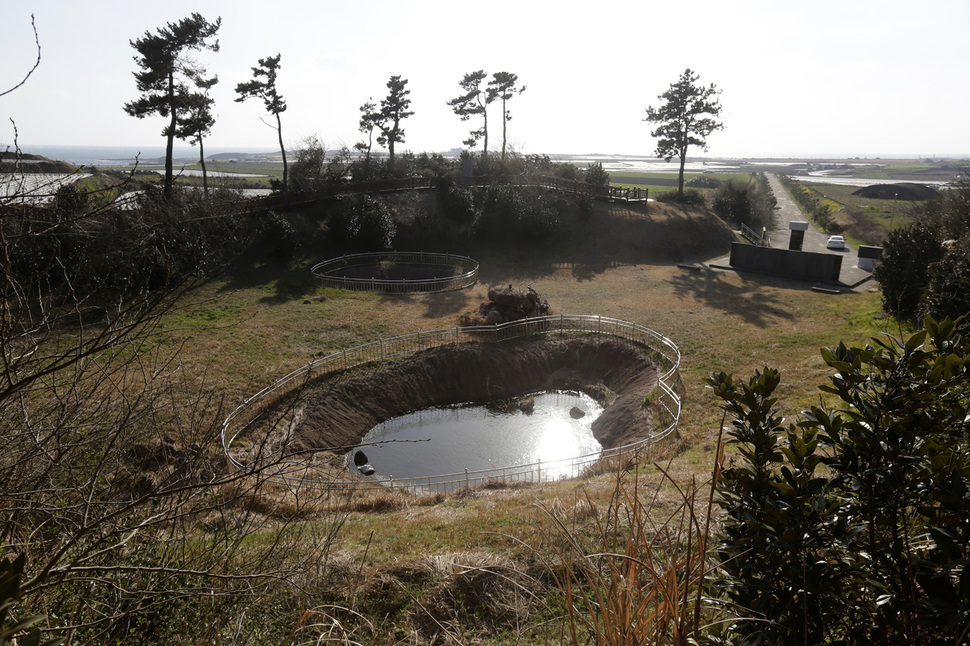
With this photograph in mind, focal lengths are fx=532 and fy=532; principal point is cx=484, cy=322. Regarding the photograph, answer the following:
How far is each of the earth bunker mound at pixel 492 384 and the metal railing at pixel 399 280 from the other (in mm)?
8464

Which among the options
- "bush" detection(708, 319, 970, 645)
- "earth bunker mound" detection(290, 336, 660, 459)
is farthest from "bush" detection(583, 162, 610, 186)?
"bush" detection(708, 319, 970, 645)

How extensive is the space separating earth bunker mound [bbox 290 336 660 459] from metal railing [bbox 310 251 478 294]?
8464 mm

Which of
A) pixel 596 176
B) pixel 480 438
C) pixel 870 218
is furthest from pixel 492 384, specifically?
pixel 870 218

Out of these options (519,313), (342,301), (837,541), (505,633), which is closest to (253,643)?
(505,633)

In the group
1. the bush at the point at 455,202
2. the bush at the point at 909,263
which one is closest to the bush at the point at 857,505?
the bush at the point at 909,263

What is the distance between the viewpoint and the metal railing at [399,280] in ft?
95.1

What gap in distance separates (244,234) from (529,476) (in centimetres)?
2624

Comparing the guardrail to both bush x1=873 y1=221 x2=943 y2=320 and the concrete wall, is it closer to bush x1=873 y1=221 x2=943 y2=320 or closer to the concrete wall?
bush x1=873 y1=221 x2=943 y2=320

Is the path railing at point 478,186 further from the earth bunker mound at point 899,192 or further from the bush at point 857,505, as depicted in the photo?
the earth bunker mound at point 899,192

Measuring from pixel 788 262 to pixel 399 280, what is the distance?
76.4 ft

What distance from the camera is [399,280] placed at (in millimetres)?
29969

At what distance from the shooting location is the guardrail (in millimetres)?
13953

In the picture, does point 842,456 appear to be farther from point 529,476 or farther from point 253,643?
point 529,476

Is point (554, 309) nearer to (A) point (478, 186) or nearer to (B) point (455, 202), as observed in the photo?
(B) point (455, 202)
